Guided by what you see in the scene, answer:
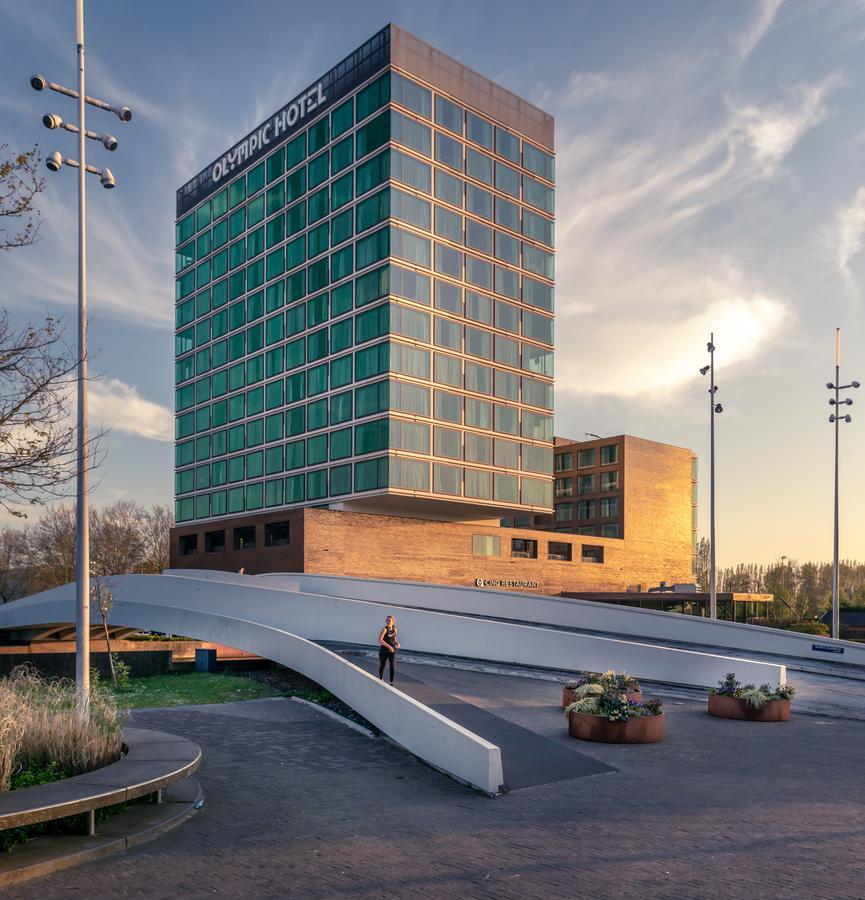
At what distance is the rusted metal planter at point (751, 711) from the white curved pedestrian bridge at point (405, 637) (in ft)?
5.31

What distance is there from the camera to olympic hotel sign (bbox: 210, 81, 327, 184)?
59281 millimetres

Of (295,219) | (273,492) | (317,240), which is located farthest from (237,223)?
(273,492)

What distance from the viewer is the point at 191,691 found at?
23266 mm

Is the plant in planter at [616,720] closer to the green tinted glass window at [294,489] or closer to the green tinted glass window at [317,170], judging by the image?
the green tinted glass window at [294,489]

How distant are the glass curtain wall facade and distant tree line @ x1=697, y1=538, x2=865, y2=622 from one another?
34460mm

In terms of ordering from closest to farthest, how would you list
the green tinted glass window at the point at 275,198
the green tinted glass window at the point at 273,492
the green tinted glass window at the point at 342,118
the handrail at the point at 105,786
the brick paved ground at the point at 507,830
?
the brick paved ground at the point at 507,830, the handrail at the point at 105,786, the green tinted glass window at the point at 342,118, the green tinted glass window at the point at 273,492, the green tinted glass window at the point at 275,198

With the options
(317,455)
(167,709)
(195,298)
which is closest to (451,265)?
(317,455)

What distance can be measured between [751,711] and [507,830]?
1054cm

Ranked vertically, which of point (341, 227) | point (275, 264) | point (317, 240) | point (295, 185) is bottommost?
point (275, 264)

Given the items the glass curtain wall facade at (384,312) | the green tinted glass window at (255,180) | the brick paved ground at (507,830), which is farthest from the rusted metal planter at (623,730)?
the green tinted glass window at (255,180)

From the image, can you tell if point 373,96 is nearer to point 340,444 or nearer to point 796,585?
point 340,444

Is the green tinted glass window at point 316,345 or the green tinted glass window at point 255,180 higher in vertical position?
the green tinted glass window at point 255,180

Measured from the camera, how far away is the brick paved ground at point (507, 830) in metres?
7.70

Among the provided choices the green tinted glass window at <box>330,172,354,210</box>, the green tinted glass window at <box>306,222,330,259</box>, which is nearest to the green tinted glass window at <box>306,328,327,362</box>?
the green tinted glass window at <box>306,222,330,259</box>
